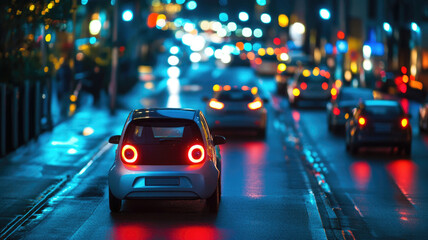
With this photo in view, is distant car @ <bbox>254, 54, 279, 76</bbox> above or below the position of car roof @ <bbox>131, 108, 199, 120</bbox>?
below

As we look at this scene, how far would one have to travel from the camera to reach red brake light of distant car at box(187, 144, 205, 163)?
13.4 m

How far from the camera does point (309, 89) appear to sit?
129 ft

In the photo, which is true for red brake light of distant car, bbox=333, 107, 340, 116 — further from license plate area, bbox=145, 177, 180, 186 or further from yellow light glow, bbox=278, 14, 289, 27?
yellow light glow, bbox=278, 14, 289, 27

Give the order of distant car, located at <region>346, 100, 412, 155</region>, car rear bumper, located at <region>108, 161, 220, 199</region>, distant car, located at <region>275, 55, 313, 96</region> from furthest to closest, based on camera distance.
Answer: distant car, located at <region>275, 55, 313, 96</region> → distant car, located at <region>346, 100, 412, 155</region> → car rear bumper, located at <region>108, 161, 220, 199</region>

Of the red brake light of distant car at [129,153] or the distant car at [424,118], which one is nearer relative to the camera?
the red brake light of distant car at [129,153]

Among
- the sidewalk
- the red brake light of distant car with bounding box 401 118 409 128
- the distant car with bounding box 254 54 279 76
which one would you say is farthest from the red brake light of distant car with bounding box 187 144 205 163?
the distant car with bounding box 254 54 279 76

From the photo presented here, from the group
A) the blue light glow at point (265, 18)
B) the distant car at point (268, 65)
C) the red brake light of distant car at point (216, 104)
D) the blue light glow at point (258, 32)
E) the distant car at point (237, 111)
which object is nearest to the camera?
the distant car at point (237, 111)

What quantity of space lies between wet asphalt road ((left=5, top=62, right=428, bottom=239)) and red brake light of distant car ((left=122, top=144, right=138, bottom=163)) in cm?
79

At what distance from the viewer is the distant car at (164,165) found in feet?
43.5

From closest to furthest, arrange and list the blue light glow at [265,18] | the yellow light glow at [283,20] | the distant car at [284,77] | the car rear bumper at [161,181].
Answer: the car rear bumper at [161,181] → the distant car at [284,77] → the yellow light glow at [283,20] → the blue light glow at [265,18]

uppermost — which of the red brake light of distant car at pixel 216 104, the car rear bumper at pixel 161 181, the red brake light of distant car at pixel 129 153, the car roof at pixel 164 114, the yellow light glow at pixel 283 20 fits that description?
the yellow light glow at pixel 283 20

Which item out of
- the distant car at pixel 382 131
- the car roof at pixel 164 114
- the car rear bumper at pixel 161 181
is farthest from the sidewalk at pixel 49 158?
the distant car at pixel 382 131

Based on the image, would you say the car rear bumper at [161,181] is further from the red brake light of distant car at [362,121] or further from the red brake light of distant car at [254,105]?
the red brake light of distant car at [254,105]

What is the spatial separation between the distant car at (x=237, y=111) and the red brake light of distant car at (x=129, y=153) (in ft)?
43.7
